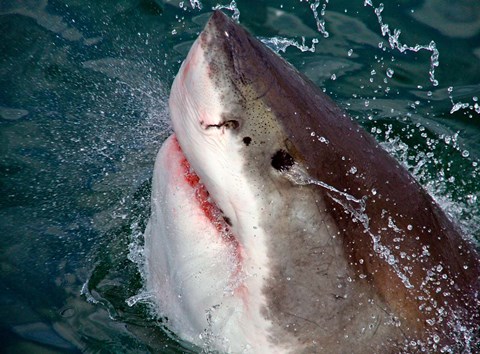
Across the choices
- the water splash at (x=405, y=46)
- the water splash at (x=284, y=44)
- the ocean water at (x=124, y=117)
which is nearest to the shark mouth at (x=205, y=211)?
the ocean water at (x=124, y=117)

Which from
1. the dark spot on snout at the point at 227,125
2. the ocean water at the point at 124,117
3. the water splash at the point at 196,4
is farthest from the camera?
the water splash at the point at 196,4

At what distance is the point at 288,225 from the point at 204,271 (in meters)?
0.30

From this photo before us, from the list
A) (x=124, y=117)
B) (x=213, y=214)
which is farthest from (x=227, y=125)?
(x=124, y=117)

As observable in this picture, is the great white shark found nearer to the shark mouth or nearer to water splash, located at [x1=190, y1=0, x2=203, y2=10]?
the shark mouth

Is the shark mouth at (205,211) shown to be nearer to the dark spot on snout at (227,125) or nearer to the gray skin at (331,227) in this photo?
the gray skin at (331,227)

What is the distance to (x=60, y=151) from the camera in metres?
3.57

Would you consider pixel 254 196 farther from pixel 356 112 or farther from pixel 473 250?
pixel 356 112

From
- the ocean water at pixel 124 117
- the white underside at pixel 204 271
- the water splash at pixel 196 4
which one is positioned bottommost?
the ocean water at pixel 124 117

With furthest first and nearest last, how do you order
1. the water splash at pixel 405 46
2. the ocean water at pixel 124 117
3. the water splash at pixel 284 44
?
the water splash at pixel 405 46 < the water splash at pixel 284 44 < the ocean water at pixel 124 117

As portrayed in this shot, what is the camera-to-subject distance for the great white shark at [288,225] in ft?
6.24

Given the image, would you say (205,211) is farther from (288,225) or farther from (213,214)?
(288,225)

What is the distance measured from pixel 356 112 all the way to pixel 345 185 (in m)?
2.33

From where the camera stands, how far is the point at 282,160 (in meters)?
1.93

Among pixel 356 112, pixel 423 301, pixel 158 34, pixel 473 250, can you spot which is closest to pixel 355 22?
pixel 356 112
